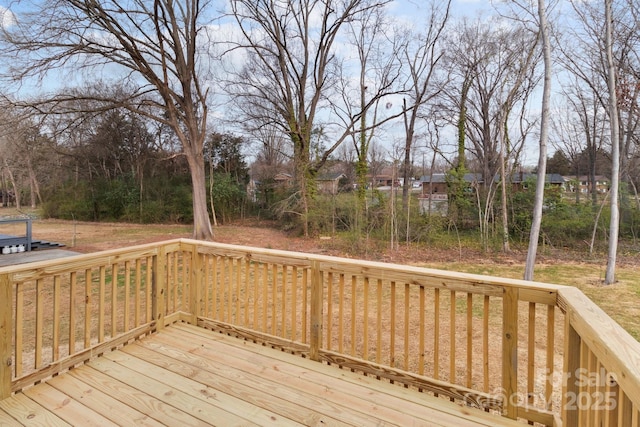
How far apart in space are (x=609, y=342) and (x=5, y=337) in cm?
279

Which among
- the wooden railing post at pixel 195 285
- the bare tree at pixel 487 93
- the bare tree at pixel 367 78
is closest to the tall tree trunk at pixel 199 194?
the bare tree at pixel 367 78

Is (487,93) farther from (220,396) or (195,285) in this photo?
(220,396)

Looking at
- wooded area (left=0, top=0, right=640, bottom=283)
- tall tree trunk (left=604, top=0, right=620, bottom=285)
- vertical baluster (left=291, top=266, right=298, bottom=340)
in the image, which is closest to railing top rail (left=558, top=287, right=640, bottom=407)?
vertical baluster (left=291, top=266, right=298, bottom=340)

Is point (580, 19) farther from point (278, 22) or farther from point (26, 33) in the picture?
point (26, 33)

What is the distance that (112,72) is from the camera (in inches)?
368

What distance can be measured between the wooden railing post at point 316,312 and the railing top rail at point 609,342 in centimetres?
140

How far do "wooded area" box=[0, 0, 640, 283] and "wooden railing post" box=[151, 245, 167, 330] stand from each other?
203 inches

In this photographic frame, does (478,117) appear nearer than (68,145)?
Yes

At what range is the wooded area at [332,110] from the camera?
302 inches

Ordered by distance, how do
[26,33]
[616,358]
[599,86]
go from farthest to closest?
[599,86] → [26,33] → [616,358]

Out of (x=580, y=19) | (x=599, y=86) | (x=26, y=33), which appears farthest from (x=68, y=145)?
(x=599, y=86)

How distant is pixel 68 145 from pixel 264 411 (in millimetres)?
18213

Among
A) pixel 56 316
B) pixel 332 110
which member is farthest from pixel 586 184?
pixel 56 316

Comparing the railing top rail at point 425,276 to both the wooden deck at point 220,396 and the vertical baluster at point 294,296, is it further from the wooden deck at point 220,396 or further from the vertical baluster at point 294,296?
the wooden deck at point 220,396
